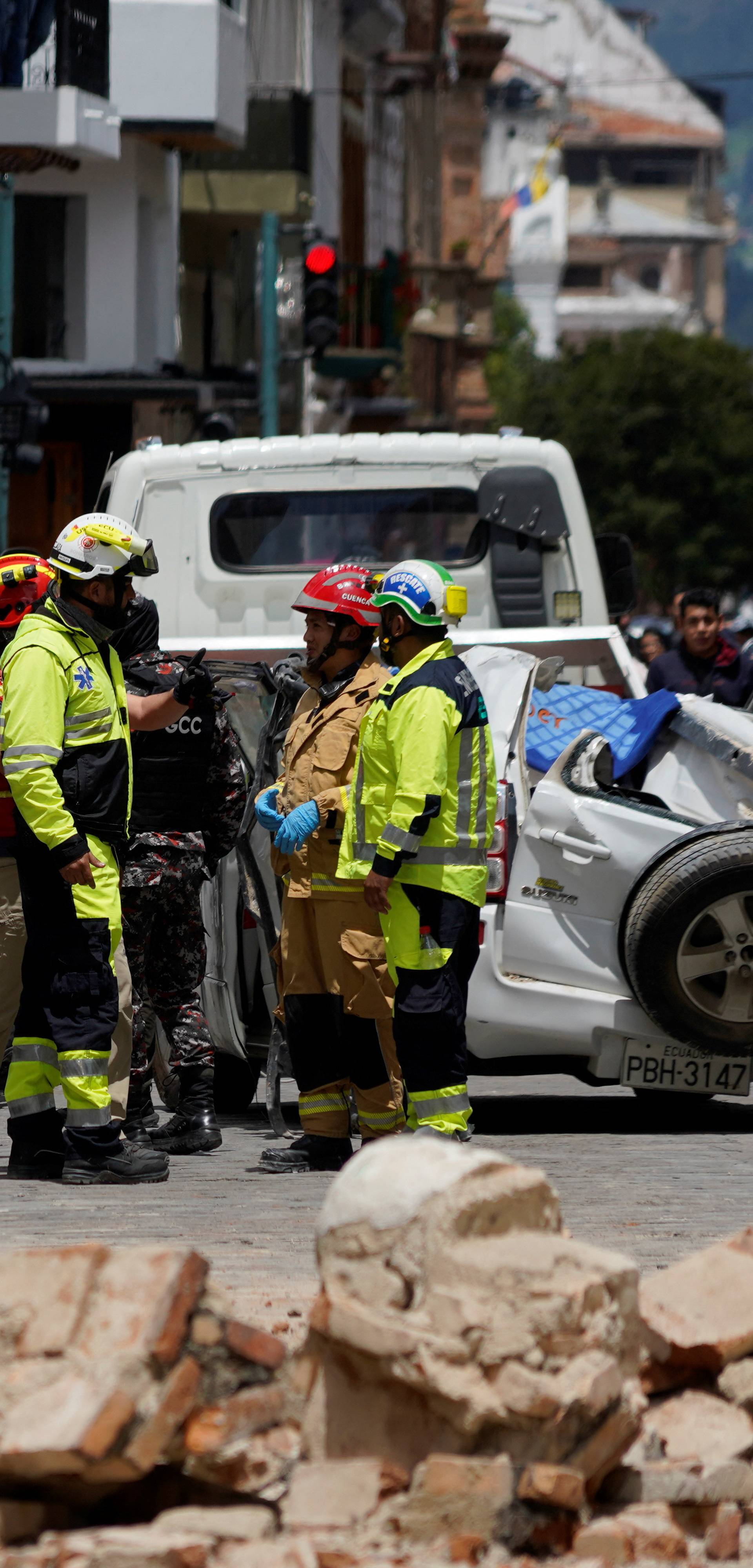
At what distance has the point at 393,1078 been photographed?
797cm

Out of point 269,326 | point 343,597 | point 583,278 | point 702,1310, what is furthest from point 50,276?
point 583,278

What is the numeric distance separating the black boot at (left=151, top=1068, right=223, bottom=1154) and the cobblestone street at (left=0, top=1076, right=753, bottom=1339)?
10cm

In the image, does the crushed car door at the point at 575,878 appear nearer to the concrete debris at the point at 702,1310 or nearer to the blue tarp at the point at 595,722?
the blue tarp at the point at 595,722

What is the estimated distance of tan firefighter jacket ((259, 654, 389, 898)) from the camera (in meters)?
7.70

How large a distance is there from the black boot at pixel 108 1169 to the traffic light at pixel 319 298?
14037 millimetres

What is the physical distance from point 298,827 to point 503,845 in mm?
868

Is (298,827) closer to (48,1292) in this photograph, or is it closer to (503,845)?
(503,845)

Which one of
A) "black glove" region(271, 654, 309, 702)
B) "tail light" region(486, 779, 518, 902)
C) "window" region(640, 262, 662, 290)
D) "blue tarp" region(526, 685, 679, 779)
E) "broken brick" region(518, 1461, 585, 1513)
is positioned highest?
"black glove" region(271, 654, 309, 702)

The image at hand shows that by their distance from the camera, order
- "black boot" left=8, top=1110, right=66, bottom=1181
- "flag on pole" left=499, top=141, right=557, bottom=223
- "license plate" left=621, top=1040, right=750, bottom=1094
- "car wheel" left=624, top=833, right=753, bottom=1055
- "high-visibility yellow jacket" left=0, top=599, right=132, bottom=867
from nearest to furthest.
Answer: "high-visibility yellow jacket" left=0, top=599, right=132, bottom=867
"black boot" left=8, top=1110, right=66, bottom=1181
"car wheel" left=624, top=833, right=753, bottom=1055
"license plate" left=621, top=1040, right=750, bottom=1094
"flag on pole" left=499, top=141, right=557, bottom=223

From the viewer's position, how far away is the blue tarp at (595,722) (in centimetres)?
859

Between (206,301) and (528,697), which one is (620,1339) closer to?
(528,697)

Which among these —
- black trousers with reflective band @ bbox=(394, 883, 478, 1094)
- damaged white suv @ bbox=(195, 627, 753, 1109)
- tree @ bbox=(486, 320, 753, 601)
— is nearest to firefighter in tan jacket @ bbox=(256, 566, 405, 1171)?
black trousers with reflective band @ bbox=(394, 883, 478, 1094)

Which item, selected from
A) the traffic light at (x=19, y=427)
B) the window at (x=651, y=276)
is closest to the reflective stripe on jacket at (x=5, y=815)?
the traffic light at (x=19, y=427)

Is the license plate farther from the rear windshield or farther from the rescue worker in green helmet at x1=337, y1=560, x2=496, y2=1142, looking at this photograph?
the rear windshield
